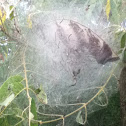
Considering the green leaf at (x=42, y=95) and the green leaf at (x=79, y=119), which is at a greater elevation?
the green leaf at (x=42, y=95)

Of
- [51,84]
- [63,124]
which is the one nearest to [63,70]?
[51,84]

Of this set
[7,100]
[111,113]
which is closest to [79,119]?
[111,113]

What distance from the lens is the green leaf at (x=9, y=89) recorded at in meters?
0.54

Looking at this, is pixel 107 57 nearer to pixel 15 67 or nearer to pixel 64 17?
pixel 64 17

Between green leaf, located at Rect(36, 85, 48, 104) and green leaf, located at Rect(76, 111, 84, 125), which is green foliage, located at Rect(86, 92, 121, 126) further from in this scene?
green leaf, located at Rect(36, 85, 48, 104)

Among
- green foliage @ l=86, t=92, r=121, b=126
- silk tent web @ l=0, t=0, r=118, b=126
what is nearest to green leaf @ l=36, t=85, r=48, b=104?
silk tent web @ l=0, t=0, r=118, b=126

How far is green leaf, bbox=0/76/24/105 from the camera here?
0.54 meters

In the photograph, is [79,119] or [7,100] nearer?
[7,100]

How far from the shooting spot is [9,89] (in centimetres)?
55

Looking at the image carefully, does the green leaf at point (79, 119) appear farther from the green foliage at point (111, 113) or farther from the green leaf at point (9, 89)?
the green leaf at point (9, 89)

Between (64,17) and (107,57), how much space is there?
0.58 ft

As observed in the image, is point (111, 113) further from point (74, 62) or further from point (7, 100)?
point (7, 100)

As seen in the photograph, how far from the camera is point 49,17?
2.22 feet

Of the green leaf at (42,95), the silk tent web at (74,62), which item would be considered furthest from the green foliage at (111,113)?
the green leaf at (42,95)
